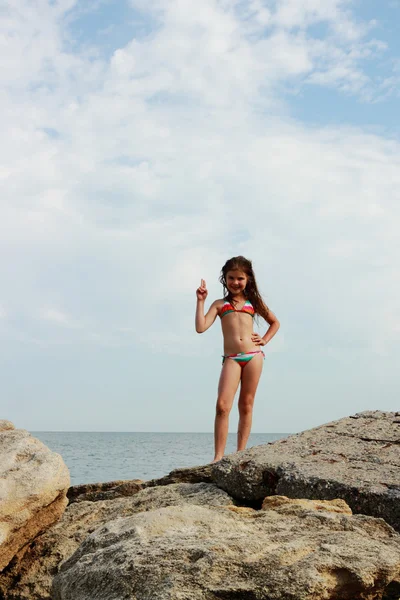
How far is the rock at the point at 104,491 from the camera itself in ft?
19.8

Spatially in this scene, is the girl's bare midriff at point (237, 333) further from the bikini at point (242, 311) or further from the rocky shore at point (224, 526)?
the rocky shore at point (224, 526)

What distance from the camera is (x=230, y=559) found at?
2.83m

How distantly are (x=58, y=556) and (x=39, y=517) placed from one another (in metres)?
0.31

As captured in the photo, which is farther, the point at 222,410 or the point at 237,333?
the point at 237,333

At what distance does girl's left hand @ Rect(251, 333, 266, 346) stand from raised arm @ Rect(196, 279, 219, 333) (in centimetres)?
52

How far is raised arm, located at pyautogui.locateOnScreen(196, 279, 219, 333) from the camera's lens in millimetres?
7473

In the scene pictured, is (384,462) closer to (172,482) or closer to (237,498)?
(237,498)

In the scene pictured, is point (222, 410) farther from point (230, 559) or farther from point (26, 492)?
point (230, 559)

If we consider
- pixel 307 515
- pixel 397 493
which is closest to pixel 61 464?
pixel 307 515

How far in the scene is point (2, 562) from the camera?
4293 millimetres

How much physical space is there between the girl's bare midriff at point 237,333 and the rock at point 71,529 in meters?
2.27

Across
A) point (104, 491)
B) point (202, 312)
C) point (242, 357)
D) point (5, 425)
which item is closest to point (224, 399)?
point (242, 357)

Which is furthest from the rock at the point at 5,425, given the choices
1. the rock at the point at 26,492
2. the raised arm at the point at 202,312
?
the raised arm at the point at 202,312

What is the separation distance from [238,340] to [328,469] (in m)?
2.69
